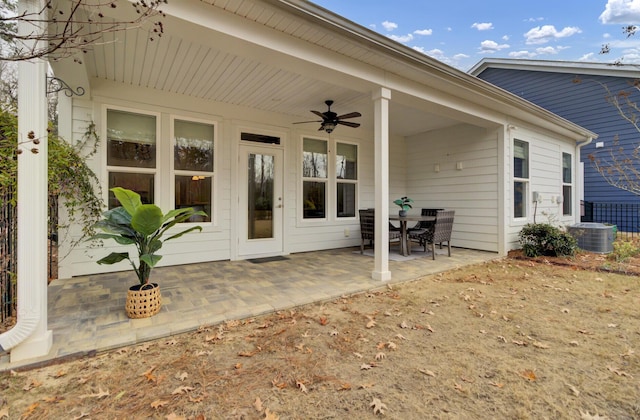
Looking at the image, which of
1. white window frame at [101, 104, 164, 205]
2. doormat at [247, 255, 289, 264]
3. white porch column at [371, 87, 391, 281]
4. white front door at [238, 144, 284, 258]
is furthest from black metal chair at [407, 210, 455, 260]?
white window frame at [101, 104, 164, 205]

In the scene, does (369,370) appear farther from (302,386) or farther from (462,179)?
(462,179)

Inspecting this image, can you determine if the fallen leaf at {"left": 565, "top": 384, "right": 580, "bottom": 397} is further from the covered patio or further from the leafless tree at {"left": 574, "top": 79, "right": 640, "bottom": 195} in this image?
the leafless tree at {"left": 574, "top": 79, "right": 640, "bottom": 195}

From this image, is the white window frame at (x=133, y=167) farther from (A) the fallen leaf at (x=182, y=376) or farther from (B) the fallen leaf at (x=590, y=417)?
(B) the fallen leaf at (x=590, y=417)

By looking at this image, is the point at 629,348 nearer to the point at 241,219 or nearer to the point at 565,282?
the point at 565,282

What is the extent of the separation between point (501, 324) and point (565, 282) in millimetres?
2134

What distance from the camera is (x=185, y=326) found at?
252cm

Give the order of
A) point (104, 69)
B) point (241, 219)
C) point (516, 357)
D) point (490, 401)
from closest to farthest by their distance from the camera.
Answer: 1. point (490, 401)
2. point (516, 357)
3. point (104, 69)
4. point (241, 219)

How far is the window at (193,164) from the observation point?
15.7ft

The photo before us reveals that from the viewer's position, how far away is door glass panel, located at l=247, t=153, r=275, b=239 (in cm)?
545

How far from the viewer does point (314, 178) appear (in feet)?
20.3

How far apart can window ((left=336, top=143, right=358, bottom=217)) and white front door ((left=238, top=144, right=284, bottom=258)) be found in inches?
56.1

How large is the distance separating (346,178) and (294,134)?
1550 millimetres

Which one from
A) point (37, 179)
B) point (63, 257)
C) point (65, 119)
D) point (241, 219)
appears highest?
point (65, 119)

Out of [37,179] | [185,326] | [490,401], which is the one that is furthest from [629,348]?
[37,179]
